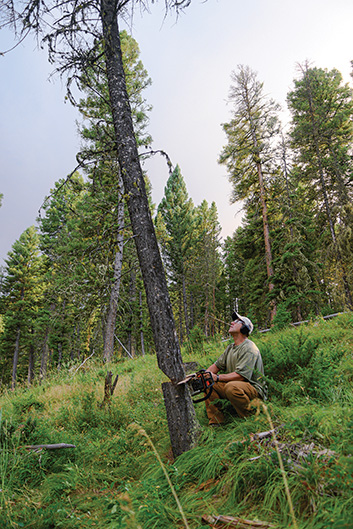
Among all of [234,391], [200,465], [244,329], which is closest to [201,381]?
[234,391]

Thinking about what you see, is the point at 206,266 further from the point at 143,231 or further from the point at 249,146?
the point at 143,231

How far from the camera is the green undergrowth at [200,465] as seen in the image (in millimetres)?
2098

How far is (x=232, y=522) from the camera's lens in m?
2.08

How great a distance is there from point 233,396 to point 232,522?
1.57 metres

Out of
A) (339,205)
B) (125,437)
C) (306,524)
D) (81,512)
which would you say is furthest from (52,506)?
(339,205)

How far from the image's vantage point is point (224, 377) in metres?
3.96

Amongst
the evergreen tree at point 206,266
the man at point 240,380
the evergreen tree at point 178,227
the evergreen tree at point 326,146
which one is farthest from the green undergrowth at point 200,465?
the evergreen tree at point 178,227

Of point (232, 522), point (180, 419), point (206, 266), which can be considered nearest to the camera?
point (232, 522)

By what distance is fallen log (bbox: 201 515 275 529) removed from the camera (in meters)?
1.98

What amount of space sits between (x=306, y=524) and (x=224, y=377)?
2.14m

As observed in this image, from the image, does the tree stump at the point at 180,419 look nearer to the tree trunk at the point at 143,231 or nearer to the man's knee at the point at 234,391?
the tree trunk at the point at 143,231

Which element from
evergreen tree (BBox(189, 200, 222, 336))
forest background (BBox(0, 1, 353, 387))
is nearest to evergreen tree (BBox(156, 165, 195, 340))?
evergreen tree (BBox(189, 200, 222, 336))

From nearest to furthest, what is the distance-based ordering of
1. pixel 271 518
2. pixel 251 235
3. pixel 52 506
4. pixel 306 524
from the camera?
pixel 306 524, pixel 271 518, pixel 52 506, pixel 251 235

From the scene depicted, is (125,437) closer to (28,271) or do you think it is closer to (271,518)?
(271,518)
